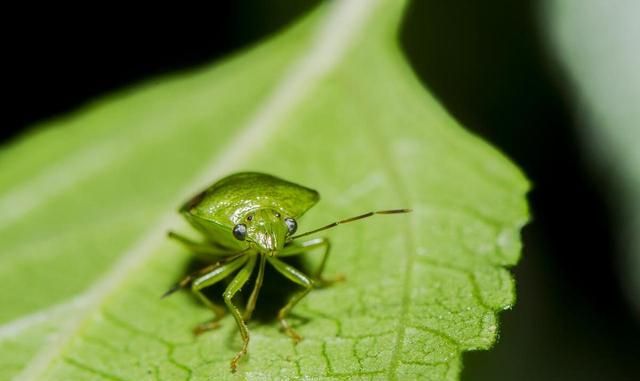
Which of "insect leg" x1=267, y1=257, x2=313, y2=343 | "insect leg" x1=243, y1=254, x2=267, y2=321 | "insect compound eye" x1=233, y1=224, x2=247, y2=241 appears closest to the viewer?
"insect leg" x1=267, y1=257, x2=313, y2=343

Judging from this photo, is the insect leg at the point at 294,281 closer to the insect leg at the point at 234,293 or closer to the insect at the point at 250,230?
the insect at the point at 250,230

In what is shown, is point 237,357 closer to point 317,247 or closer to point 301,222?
point 317,247

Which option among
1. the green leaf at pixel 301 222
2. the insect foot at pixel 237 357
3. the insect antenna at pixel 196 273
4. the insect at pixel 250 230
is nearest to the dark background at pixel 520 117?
the green leaf at pixel 301 222

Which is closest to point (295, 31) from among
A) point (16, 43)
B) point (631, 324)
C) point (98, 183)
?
point (98, 183)

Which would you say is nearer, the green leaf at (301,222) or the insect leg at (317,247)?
the green leaf at (301,222)

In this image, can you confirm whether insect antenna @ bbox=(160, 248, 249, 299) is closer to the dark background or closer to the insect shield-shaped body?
A: the insect shield-shaped body

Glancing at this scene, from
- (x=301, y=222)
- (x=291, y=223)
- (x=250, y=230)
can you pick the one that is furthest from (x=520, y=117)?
(x=250, y=230)

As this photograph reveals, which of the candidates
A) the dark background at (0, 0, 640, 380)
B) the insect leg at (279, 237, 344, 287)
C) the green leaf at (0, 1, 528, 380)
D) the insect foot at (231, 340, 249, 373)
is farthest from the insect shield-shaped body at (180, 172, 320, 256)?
the dark background at (0, 0, 640, 380)
